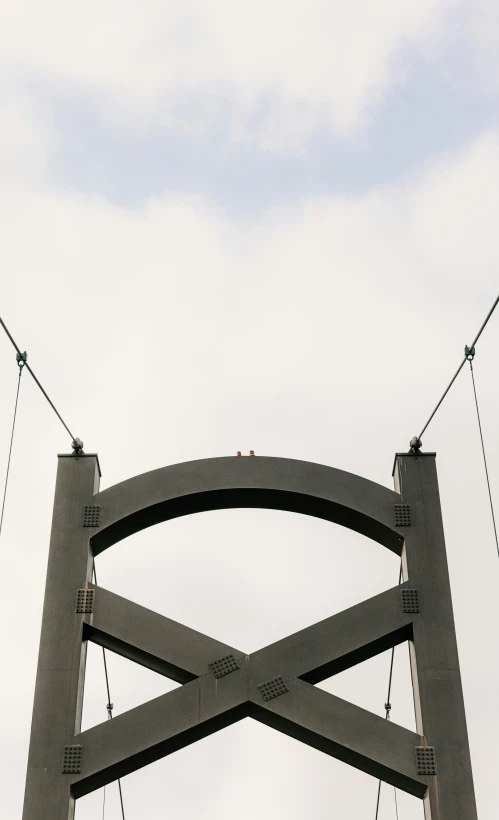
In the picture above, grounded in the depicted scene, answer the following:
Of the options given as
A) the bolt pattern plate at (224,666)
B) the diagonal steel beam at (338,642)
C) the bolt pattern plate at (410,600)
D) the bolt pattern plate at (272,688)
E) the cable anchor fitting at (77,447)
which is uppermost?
the cable anchor fitting at (77,447)

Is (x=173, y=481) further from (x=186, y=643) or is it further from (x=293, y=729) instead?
(x=293, y=729)

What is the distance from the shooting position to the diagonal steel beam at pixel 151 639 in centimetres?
699

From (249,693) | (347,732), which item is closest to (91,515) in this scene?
(249,693)

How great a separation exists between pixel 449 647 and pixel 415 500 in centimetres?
115

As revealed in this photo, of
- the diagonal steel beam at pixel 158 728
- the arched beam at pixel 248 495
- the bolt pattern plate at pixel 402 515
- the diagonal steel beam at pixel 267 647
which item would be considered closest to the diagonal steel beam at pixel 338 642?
the diagonal steel beam at pixel 267 647

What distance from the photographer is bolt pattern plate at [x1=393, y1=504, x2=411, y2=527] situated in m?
7.55

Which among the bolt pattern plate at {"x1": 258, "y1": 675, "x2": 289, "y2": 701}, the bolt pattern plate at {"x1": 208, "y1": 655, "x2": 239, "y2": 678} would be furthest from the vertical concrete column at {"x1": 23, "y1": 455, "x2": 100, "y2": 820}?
the bolt pattern plate at {"x1": 258, "y1": 675, "x2": 289, "y2": 701}

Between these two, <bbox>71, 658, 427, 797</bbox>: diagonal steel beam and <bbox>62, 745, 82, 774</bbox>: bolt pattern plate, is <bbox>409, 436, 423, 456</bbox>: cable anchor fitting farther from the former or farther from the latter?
<bbox>62, 745, 82, 774</bbox>: bolt pattern plate

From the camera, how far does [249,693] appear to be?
22.5 ft

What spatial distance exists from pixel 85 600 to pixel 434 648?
2.45 m

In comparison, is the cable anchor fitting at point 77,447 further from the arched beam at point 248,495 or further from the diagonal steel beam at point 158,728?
the diagonal steel beam at point 158,728

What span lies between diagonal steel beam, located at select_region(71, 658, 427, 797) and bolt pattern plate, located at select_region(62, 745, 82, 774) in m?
0.04

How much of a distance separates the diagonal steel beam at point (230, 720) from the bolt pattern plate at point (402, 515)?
1.40 metres

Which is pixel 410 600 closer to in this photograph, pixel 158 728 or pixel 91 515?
pixel 158 728
